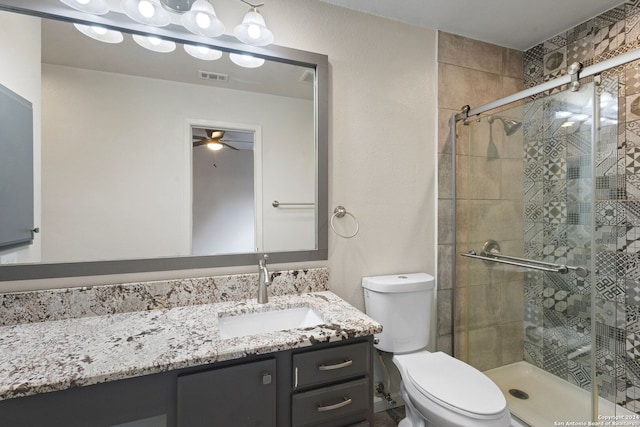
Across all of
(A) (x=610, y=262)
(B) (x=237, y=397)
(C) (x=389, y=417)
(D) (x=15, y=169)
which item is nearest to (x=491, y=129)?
(A) (x=610, y=262)

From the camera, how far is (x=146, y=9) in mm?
1186

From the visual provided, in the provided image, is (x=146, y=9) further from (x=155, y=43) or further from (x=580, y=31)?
(x=580, y=31)

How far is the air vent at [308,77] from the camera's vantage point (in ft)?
5.13

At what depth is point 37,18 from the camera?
3.90ft

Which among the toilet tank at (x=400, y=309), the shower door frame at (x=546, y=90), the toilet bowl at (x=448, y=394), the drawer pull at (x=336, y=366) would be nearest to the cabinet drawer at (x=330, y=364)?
the drawer pull at (x=336, y=366)

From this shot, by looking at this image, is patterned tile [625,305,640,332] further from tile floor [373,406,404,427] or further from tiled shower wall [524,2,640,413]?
tile floor [373,406,404,427]

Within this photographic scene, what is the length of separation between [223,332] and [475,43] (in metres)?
2.27

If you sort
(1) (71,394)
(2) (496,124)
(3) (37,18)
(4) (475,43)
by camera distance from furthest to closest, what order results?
(4) (475,43) → (2) (496,124) → (3) (37,18) → (1) (71,394)

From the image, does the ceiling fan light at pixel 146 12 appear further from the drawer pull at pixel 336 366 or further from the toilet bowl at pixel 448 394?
the toilet bowl at pixel 448 394

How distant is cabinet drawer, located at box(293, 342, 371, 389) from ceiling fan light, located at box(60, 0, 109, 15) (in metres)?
1.49

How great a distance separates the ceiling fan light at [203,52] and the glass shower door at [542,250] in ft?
4.81

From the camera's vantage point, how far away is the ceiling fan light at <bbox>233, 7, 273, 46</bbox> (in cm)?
132

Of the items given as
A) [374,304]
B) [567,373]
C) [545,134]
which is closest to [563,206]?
[545,134]

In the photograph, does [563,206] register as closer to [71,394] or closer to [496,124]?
[496,124]
